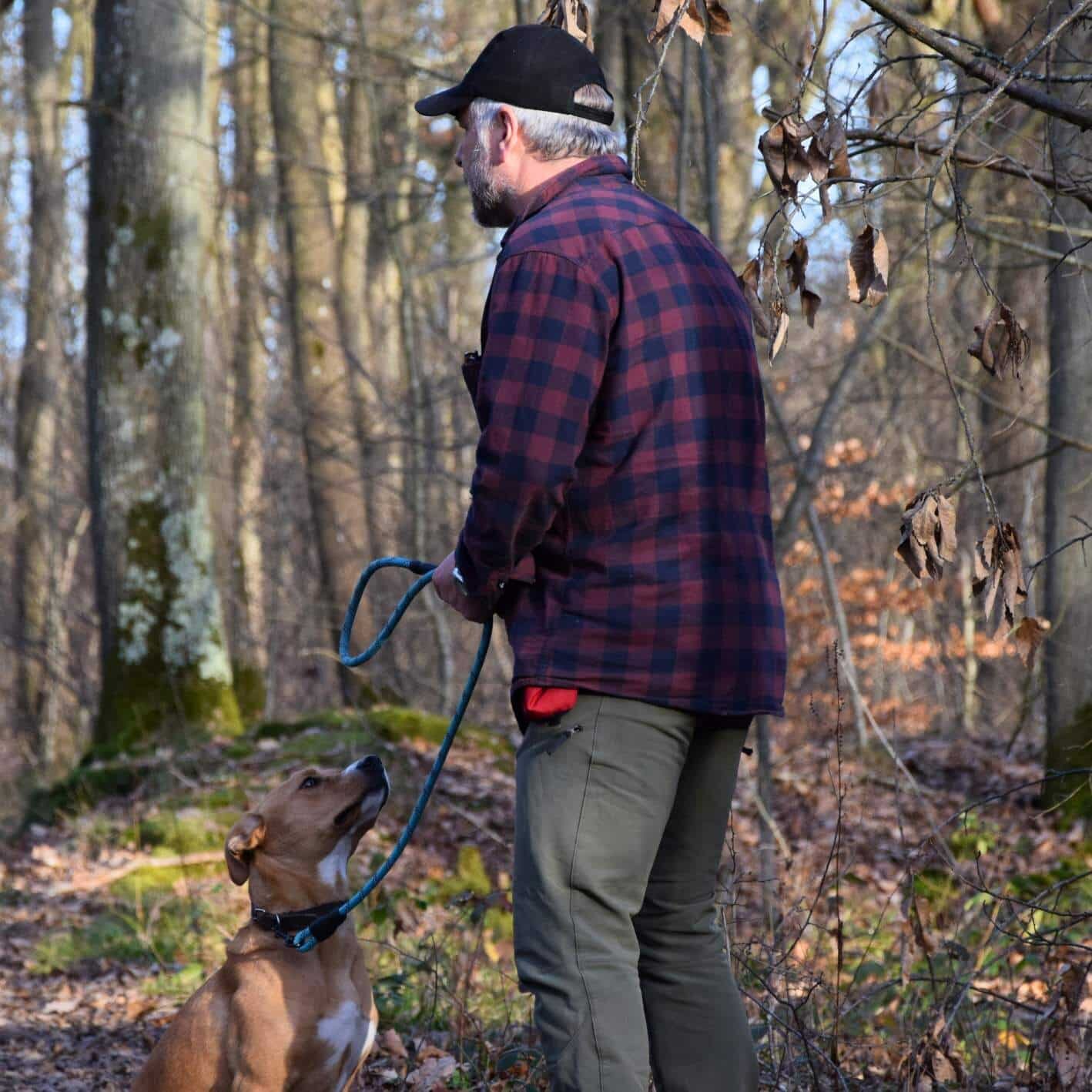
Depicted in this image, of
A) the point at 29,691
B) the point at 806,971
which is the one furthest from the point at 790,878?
the point at 29,691

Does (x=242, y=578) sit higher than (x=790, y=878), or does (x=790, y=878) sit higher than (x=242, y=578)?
(x=242, y=578)

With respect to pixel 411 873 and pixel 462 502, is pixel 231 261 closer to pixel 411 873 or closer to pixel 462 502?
pixel 462 502

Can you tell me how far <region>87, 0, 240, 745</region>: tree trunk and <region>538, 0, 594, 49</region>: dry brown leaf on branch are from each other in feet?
23.3

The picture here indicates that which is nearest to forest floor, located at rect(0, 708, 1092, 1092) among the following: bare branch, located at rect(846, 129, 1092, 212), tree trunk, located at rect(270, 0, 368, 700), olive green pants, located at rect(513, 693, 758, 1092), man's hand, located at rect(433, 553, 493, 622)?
olive green pants, located at rect(513, 693, 758, 1092)

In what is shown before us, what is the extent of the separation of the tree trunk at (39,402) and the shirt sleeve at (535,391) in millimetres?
14294

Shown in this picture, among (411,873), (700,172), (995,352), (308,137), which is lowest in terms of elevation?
(411,873)

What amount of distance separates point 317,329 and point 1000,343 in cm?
1081

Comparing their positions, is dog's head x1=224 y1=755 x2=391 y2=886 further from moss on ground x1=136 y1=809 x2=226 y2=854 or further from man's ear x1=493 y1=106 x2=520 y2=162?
moss on ground x1=136 y1=809 x2=226 y2=854

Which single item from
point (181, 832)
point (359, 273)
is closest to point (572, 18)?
point (181, 832)

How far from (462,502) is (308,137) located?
4.56 m

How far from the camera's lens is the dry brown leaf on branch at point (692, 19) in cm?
291

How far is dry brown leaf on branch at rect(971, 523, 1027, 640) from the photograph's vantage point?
289 cm

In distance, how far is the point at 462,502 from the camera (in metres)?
12.6

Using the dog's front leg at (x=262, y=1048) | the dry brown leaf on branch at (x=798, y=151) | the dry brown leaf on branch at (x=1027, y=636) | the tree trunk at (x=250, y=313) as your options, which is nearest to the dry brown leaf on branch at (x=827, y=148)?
the dry brown leaf on branch at (x=798, y=151)
